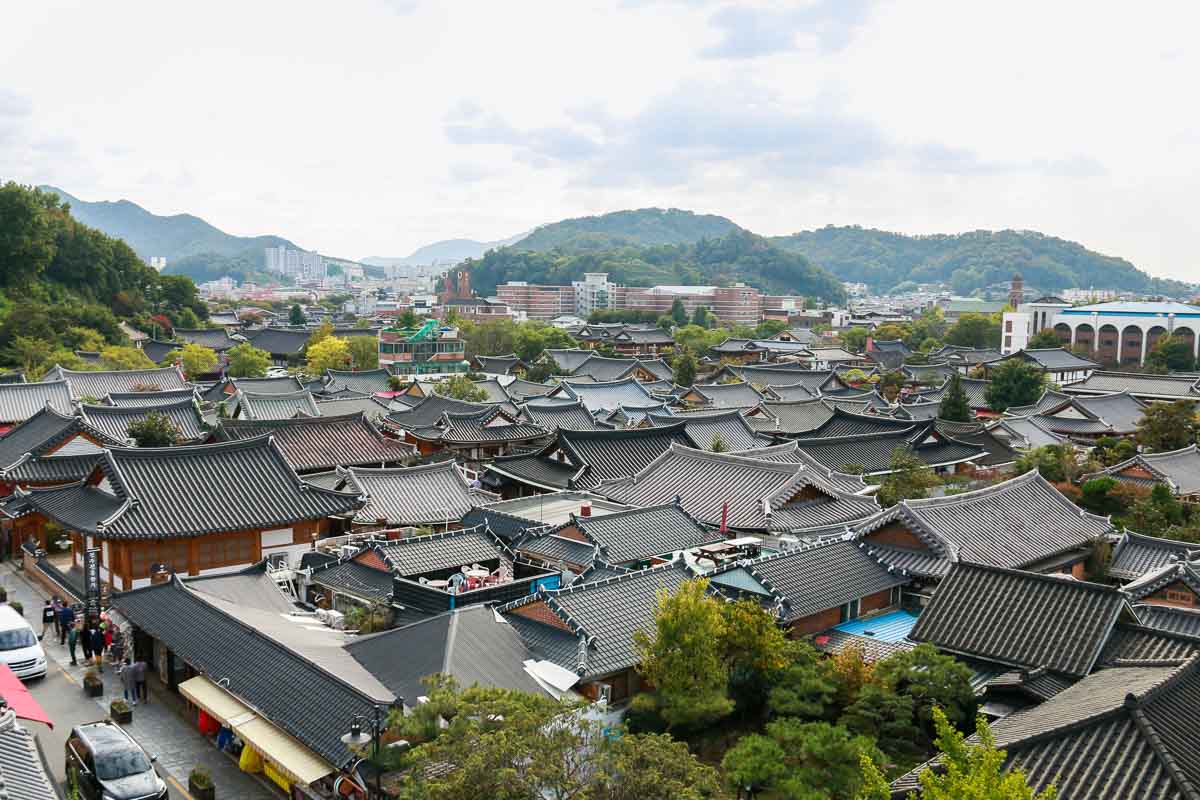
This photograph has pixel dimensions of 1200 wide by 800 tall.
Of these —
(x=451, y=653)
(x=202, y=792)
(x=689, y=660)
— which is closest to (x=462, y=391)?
(x=451, y=653)

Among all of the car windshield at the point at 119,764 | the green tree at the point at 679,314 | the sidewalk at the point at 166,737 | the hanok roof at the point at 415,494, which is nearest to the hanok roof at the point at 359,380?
the hanok roof at the point at 415,494

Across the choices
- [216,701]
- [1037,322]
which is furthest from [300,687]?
[1037,322]

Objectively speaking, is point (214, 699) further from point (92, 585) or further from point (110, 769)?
point (92, 585)

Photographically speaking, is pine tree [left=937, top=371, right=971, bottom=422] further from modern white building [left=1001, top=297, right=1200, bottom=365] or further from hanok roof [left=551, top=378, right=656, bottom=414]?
modern white building [left=1001, top=297, right=1200, bottom=365]

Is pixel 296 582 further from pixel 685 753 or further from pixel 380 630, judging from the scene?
pixel 685 753

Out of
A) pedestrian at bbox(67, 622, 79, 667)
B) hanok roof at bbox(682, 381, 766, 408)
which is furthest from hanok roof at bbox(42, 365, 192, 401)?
hanok roof at bbox(682, 381, 766, 408)
